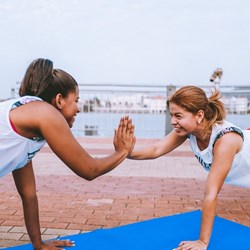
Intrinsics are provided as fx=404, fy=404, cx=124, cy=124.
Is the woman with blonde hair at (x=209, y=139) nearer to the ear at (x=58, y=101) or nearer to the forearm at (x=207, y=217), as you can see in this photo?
the forearm at (x=207, y=217)

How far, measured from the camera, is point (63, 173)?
20.6 ft

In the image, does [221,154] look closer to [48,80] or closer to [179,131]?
[179,131]

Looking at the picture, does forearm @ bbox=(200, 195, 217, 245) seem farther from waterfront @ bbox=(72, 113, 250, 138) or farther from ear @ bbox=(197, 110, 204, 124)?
waterfront @ bbox=(72, 113, 250, 138)

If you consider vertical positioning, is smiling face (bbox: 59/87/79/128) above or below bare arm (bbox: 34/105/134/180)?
above

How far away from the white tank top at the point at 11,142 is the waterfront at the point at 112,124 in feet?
28.4

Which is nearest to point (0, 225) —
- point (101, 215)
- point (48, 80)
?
point (101, 215)

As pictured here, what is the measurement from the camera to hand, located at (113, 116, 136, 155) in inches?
100

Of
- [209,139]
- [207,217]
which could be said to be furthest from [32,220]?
[209,139]

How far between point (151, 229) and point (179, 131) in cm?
85

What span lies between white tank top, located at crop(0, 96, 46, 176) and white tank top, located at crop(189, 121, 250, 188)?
1278mm

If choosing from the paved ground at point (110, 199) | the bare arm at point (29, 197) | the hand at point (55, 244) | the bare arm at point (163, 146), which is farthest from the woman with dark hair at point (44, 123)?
the paved ground at point (110, 199)

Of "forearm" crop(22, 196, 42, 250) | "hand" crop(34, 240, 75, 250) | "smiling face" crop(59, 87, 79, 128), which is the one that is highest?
"smiling face" crop(59, 87, 79, 128)

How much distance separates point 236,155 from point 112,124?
8.27m

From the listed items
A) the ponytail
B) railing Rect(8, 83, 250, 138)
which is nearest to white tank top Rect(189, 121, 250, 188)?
the ponytail
